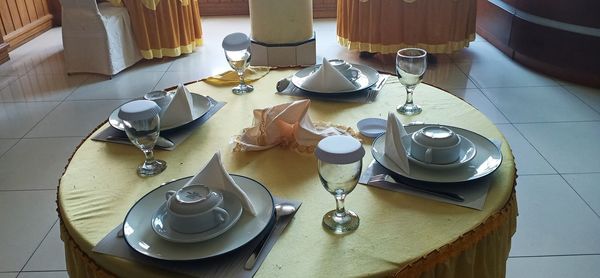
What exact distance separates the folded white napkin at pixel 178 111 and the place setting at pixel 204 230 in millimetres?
387

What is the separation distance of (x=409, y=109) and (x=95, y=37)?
9.43 ft

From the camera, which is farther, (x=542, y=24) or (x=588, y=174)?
(x=542, y=24)

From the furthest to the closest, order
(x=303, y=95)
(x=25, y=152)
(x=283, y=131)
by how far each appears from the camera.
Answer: (x=25, y=152)
(x=303, y=95)
(x=283, y=131)

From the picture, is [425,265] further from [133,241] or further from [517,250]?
[517,250]

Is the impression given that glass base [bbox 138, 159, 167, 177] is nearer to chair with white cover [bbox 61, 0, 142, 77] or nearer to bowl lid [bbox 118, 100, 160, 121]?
bowl lid [bbox 118, 100, 160, 121]

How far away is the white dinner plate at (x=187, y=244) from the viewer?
0.96m

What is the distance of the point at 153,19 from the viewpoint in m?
3.91

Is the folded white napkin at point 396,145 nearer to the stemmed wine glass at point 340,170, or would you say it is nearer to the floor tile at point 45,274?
the stemmed wine glass at point 340,170

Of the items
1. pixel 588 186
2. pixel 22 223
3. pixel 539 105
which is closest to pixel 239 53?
pixel 22 223

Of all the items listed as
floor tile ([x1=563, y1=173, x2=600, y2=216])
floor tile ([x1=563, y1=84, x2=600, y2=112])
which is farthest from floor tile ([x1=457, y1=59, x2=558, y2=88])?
floor tile ([x1=563, y1=173, x2=600, y2=216])

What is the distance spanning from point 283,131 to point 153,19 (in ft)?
9.46

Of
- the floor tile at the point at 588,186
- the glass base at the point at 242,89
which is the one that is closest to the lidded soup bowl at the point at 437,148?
the glass base at the point at 242,89

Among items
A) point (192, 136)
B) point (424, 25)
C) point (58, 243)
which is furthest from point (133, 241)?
point (424, 25)

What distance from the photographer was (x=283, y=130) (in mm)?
1370
